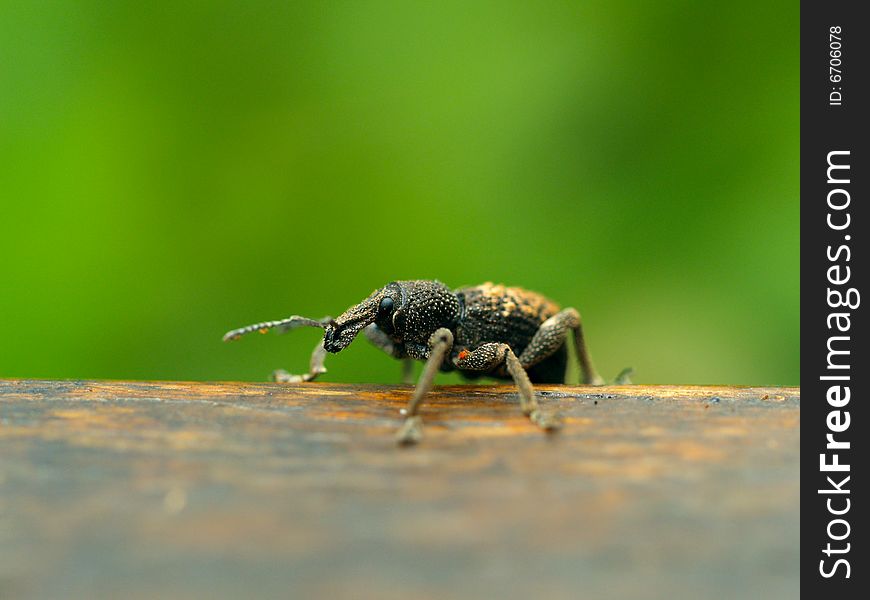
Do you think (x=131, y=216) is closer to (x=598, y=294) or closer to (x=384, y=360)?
(x=384, y=360)

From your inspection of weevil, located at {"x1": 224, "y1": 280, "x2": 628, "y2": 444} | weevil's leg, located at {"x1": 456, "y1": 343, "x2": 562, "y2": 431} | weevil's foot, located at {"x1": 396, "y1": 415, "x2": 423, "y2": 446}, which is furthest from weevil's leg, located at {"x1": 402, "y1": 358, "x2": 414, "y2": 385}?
weevil's foot, located at {"x1": 396, "y1": 415, "x2": 423, "y2": 446}

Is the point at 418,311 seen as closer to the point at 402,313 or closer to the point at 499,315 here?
the point at 402,313

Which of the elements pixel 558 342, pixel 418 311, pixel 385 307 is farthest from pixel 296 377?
pixel 558 342

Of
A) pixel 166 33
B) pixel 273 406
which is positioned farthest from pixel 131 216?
pixel 273 406

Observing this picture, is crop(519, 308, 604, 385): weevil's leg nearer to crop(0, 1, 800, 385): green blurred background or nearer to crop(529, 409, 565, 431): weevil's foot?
crop(0, 1, 800, 385): green blurred background

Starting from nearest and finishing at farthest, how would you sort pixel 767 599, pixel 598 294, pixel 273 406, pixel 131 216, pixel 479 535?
pixel 767 599
pixel 479 535
pixel 273 406
pixel 131 216
pixel 598 294

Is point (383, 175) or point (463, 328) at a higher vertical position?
Answer: point (383, 175)
